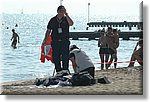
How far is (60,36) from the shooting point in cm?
993

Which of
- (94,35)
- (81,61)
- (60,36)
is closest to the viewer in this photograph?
(60,36)

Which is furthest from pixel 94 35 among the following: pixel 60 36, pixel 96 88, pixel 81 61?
pixel 96 88

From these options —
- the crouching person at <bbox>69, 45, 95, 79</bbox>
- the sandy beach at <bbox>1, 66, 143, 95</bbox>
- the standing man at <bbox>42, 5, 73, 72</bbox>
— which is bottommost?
the sandy beach at <bbox>1, 66, 143, 95</bbox>

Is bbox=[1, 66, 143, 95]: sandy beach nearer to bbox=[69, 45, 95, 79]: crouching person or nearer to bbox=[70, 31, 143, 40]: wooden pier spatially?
bbox=[69, 45, 95, 79]: crouching person

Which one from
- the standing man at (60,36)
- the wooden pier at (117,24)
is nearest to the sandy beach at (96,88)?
the standing man at (60,36)

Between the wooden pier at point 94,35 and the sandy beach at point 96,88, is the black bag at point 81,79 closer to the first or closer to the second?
the sandy beach at point 96,88

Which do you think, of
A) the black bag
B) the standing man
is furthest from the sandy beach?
the standing man

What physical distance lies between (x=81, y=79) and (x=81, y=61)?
0.32 meters

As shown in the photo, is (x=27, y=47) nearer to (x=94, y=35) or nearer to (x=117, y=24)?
(x=94, y=35)

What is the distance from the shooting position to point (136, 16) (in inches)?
384

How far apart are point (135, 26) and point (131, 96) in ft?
2.41

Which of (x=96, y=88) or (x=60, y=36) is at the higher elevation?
(x=60, y=36)

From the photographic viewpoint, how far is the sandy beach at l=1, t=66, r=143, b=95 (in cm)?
970

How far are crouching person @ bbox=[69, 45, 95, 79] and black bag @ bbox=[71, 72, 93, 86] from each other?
5 centimetres
